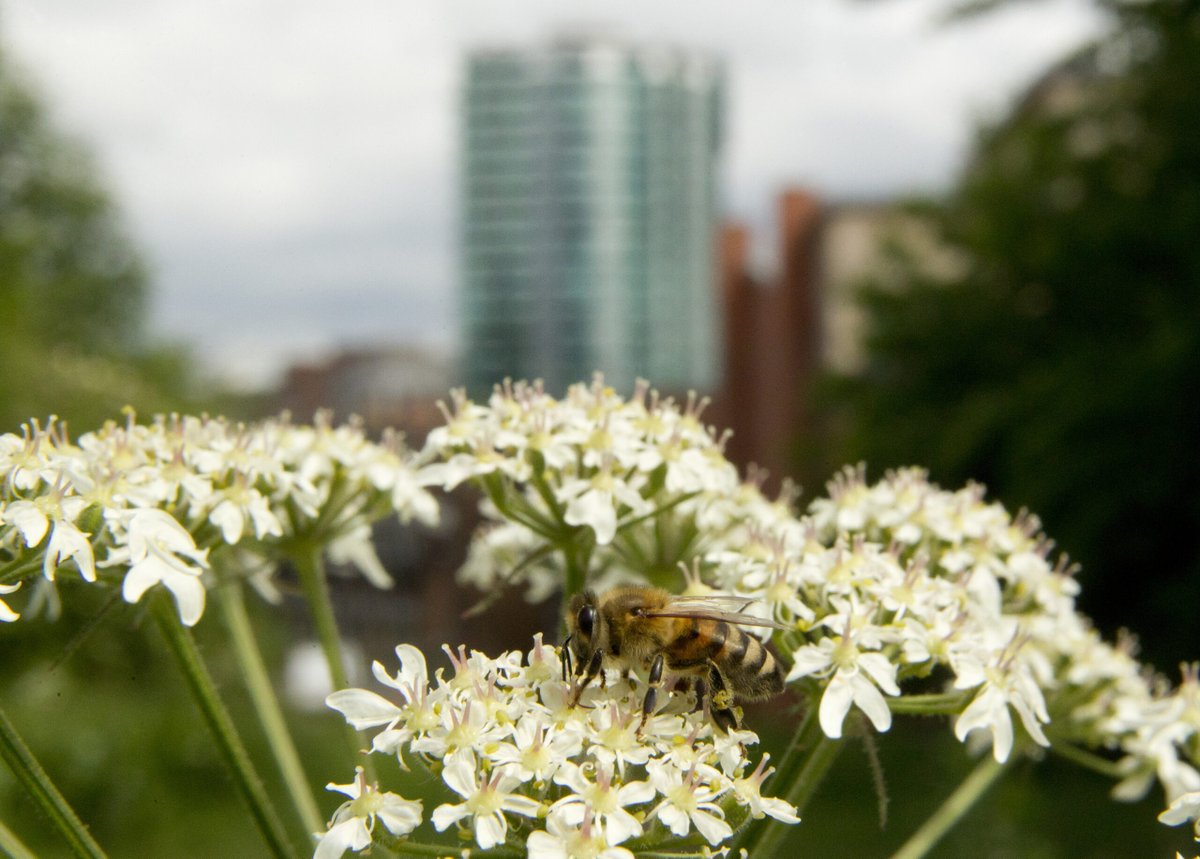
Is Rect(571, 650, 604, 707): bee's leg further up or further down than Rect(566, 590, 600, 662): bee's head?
further down

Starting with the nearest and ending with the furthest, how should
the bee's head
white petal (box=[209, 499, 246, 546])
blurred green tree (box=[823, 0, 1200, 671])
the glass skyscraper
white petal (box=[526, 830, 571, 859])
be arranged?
white petal (box=[526, 830, 571, 859])
the bee's head
white petal (box=[209, 499, 246, 546])
blurred green tree (box=[823, 0, 1200, 671])
the glass skyscraper

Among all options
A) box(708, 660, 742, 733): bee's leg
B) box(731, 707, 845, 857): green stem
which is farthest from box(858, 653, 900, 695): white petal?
box(708, 660, 742, 733): bee's leg

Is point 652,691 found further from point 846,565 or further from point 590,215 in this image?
point 590,215

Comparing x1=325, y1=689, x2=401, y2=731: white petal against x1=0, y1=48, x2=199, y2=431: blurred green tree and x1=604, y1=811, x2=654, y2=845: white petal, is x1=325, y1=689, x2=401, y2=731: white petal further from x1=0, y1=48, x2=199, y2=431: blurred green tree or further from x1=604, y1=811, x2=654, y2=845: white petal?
x1=0, y1=48, x2=199, y2=431: blurred green tree

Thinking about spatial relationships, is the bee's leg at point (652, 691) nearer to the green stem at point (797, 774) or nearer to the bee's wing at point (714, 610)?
the bee's wing at point (714, 610)

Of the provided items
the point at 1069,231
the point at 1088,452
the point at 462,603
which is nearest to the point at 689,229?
the point at 462,603

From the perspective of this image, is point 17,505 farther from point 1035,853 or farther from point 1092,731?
point 1035,853

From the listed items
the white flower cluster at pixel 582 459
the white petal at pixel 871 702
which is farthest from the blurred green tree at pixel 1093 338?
the white petal at pixel 871 702

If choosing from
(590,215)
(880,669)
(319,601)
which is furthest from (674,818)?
(590,215)
